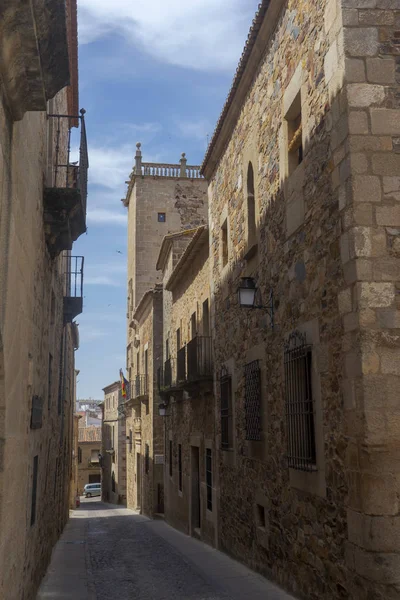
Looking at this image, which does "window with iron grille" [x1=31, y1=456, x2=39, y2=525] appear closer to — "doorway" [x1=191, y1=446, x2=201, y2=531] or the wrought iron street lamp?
the wrought iron street lamp

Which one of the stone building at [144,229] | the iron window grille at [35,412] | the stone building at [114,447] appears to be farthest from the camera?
the stone building at [114,447]

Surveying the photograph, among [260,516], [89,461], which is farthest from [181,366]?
[89,461]

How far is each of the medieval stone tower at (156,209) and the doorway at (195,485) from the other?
15.1m

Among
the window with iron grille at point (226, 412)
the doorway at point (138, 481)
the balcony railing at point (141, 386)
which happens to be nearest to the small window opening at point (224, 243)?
the window with iron grille at point (226, 412)

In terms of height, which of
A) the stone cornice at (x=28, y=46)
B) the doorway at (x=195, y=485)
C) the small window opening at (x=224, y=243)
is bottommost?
the doorway at (x=195, y=485)

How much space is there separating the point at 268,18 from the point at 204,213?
21.6m

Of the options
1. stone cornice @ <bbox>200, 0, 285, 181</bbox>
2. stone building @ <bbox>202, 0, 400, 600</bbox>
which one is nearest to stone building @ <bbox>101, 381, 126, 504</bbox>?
stone cornice @ <bbox>200, 0, 285, 181</bbox>

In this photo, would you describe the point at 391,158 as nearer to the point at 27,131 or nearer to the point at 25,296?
the point at 27,131

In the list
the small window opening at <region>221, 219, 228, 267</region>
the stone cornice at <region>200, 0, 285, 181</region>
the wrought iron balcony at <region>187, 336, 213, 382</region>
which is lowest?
the wrought iron balcony at <region>187, 336, 213, 382</region>

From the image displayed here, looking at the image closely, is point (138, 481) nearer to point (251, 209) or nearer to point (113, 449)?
point (113, 449)

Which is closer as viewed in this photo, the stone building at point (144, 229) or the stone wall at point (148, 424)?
the stone wall at point (148, 424)

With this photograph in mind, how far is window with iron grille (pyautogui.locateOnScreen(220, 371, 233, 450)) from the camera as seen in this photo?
10.6 meters

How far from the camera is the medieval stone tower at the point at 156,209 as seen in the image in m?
29.2

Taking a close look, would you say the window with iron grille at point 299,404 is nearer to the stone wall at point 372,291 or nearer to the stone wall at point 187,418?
the stone wall at point 372,291
